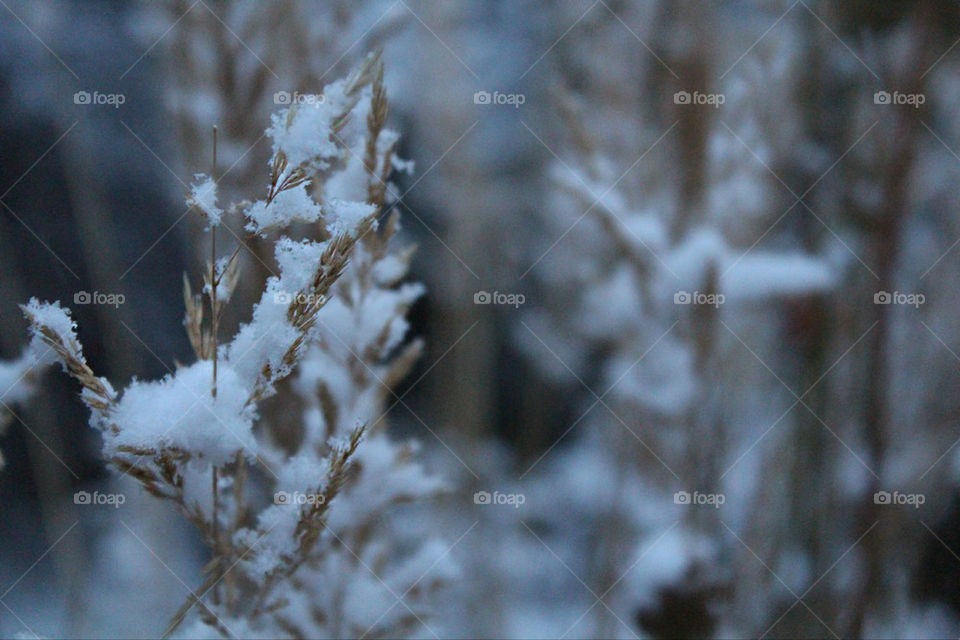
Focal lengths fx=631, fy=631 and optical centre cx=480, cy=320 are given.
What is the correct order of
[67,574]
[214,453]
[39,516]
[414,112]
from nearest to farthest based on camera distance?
[214,453] → [67,574] → [39,516] → [414,112]

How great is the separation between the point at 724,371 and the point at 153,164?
115 centimetres

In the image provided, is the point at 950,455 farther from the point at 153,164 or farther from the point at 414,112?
the point at 153,164

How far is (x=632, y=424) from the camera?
97cm

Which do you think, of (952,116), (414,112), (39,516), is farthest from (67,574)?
(952,116)

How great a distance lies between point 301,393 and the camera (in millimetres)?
614
